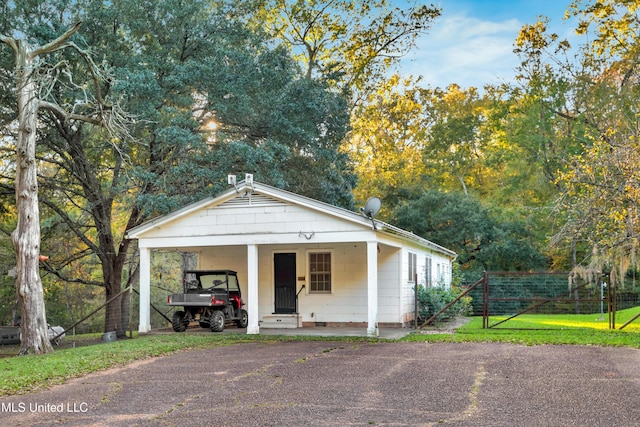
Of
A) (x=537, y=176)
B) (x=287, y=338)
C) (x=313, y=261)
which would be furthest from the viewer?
(x=537, y=176)

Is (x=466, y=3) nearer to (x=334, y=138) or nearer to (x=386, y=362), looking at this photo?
(x=334, y=138)

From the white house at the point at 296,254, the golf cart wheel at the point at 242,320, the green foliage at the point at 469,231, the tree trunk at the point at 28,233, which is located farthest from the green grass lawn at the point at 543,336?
the green foliage at the point at 469,231

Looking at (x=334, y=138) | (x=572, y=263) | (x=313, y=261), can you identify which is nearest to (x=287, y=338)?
(x=313, y=261)

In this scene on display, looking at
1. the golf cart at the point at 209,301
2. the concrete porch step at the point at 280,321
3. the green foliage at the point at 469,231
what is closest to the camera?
the golf cart at the point at 209,301

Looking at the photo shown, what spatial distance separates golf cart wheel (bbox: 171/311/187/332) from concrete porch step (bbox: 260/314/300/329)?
2.63 m

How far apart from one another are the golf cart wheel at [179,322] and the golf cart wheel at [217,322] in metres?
0.85

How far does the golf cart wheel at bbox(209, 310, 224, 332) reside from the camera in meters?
17.4

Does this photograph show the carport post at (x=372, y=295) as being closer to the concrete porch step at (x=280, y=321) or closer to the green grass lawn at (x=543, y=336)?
the green grass lawn at (x=543, y=336)

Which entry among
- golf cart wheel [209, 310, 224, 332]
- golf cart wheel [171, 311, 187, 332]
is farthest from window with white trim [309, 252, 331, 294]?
golf cart wheel [171, 311, 187, 332]

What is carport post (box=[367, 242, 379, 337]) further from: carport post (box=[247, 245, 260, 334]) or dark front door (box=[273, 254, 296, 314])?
dark front door (box=[273, 254, 296, 314])

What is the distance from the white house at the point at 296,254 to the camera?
650 inches

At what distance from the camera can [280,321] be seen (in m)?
19.2

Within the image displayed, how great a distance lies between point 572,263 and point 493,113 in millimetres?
12355

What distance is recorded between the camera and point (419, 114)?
4631 cm
